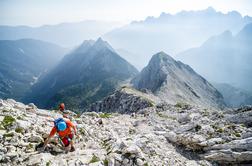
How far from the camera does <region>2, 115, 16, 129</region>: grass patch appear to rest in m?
19.3

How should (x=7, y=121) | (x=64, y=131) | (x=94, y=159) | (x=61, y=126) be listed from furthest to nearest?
(x=7, y=121) → (x=64, y=131) → (x=61, y=126) → (x=94, y=159)

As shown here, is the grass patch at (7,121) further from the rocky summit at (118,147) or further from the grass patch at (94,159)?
the grass patch at (94,159)

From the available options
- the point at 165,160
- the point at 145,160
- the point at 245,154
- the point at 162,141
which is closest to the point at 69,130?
the point at 145,160

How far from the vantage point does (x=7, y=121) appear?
1973 centimetres

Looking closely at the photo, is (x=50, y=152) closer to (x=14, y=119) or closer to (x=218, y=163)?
(x=14, y=119)

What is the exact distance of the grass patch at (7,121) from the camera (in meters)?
19.3

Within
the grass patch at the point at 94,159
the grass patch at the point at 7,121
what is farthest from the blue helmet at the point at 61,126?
the grass patch at the point at 7,121

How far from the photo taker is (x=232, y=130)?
96.0ft

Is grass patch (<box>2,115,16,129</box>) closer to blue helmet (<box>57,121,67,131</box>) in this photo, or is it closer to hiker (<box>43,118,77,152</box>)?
hiker (<box>43,118,77,152</box>)

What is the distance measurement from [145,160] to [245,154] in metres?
10.8

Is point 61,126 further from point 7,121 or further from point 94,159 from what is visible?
point 7,121

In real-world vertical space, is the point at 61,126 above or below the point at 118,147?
above

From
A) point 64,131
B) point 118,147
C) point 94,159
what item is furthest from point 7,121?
point 118,147

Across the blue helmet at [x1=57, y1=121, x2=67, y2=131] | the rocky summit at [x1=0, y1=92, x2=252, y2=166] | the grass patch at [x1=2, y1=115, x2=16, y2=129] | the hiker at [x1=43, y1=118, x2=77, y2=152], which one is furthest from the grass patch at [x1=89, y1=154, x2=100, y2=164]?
the grass patch at [x1=2, y1=115, x2=16, y2=129]
